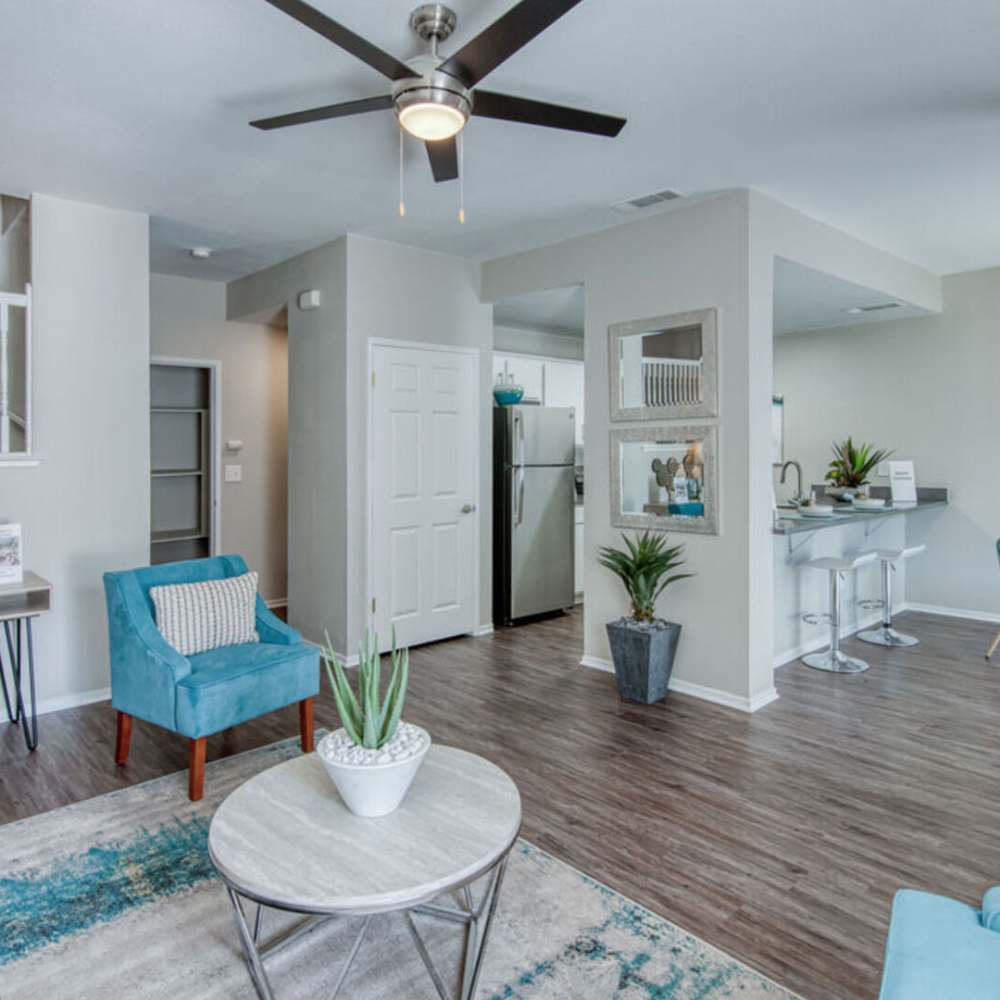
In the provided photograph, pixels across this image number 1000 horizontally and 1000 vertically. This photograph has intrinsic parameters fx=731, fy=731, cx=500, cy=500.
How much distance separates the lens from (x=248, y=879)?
1547 millimetres

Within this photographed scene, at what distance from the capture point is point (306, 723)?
3178 millimetres

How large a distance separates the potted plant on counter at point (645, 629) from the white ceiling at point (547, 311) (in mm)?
1773

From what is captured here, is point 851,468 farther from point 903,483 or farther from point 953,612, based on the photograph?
point 953,612

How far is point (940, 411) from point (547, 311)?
3.28 meters

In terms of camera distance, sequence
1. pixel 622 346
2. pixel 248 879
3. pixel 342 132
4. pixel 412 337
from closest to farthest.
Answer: pixel 248 879
pixel 342 132
pixel 622 346
pixel 412 337

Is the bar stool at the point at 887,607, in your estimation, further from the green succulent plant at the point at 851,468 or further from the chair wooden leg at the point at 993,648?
the green succulent plant at the point at 851,468

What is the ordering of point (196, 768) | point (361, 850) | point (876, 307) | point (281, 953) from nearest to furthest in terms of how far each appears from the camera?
1. point (361, 850)
2. point (281, 953)
3. point (196, 768)
4. point (876, 307)

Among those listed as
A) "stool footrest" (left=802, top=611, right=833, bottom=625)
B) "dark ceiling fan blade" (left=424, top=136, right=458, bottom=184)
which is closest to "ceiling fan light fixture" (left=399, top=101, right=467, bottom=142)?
"dark ceiling fan blade" (left=424, top=136, right=458, bottom=184)

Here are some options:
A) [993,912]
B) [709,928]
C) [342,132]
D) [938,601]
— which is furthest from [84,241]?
[938,601]

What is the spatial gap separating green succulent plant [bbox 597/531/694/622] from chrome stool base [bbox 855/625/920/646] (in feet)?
6.71

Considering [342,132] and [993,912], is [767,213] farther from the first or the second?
[993,912]

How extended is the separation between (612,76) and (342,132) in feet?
3.70

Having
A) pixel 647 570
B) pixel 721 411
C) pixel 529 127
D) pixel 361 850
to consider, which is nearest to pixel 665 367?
pixel 721 411

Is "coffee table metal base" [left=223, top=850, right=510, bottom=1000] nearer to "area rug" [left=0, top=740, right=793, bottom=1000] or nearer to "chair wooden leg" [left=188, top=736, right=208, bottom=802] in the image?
"area rug" [left=0, top=740, right=793, bottom=1000]
